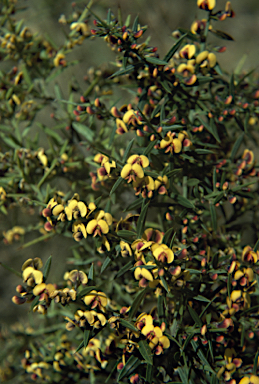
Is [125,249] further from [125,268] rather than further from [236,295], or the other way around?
[236,295]

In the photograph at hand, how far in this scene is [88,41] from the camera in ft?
6.20

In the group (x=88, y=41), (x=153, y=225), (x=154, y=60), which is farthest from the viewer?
(x=88, y=41)

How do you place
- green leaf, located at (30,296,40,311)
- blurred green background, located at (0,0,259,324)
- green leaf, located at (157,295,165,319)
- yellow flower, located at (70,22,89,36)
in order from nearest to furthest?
green leaf, located at (30,296,40,311)
green leaf, located at (157,295,165,319)
yellow flower, located at (70,22,89,36)
blurred green background, located at (0,0,259,324)

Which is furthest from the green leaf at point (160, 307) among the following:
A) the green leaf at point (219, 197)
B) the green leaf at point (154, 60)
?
the green leaf at point (154, 60)

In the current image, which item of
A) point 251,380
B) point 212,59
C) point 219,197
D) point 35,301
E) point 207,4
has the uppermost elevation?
point 207,4

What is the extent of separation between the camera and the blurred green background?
4.98 ft

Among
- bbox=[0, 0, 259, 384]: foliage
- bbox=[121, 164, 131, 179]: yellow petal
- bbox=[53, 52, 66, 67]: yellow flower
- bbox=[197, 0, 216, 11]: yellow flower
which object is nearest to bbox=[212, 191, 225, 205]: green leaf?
bbox=[0, 0, 259, 384]: foliage

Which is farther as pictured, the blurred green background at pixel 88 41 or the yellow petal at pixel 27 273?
the blurred green background at pixel 88 41

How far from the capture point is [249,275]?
0.64m

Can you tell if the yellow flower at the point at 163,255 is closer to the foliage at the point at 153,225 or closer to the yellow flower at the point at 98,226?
the foliage at the point at 153,225

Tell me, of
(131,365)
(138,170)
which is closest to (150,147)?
(138,170)

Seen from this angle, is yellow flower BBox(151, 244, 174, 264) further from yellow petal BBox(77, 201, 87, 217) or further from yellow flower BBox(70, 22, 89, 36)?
yellow flower BBox(70, 22, 89, 36)

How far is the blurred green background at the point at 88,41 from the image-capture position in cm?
152

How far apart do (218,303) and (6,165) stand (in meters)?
0.66
